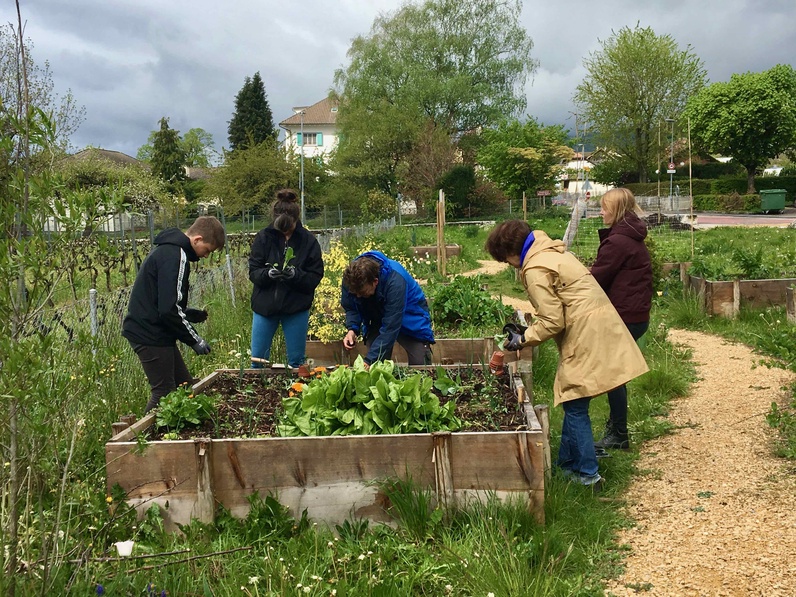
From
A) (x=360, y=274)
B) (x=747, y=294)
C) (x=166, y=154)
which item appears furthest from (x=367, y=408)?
(x=166, y=154)

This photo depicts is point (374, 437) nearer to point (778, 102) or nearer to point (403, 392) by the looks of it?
point (403, 392)

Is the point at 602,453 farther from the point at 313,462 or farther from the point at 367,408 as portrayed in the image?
the point at 313,462

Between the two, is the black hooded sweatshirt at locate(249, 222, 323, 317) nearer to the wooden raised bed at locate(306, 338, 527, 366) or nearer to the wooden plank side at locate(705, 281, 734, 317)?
the wooden raised bed at locate(306, 338, 527, 366)

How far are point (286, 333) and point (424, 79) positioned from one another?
39.4m

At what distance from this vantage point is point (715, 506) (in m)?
3.71

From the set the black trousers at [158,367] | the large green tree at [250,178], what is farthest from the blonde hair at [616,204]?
the large green tree at [250,178]

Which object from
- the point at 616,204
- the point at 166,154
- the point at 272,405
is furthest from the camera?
the point at 166,154

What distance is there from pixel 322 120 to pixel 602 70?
30942mm

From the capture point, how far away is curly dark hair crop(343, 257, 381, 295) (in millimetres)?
4438

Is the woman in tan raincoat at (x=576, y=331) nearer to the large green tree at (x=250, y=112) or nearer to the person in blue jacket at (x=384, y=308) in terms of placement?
the person in blue jacket at (x=384, y=308)

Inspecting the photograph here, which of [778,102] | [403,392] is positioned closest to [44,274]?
[403,392]

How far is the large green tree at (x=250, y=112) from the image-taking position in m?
61.0

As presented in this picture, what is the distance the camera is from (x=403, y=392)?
357 cm

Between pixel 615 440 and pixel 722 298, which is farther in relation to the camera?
pixel 722 298
